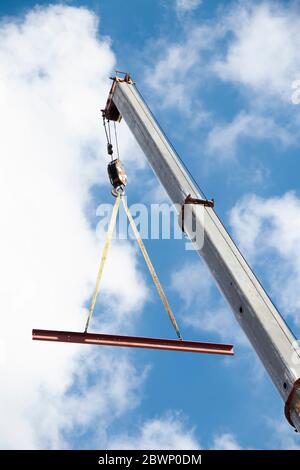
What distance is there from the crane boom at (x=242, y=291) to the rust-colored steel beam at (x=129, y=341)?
8.66 feet

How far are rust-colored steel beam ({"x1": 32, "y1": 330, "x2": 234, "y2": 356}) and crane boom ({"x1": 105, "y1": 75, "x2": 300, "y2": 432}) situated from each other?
2.64m

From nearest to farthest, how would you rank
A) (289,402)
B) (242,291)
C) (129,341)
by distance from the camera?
(289,402) → (242,291) → (129,341)

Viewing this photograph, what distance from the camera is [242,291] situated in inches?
219

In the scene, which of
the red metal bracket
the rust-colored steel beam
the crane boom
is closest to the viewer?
the red metal bracket

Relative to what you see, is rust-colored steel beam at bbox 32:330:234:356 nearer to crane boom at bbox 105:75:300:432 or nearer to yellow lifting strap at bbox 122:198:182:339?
yellow lifting strap at bbox 122:198:182:339

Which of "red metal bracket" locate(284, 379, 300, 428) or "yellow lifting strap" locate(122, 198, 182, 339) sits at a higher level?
"yellow lifting strap" locate(122, 198, 182, 339)

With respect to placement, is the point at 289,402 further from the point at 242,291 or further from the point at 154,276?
the point at 154,276

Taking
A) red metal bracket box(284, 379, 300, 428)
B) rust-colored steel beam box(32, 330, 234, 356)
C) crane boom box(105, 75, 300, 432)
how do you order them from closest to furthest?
red metal bracket box(284, 379, 300, 428) < crane boom box(105, 75, 300, 432) < rust-colored steel beam box(32, 330, 234, 356)

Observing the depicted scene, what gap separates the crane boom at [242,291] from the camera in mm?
4816

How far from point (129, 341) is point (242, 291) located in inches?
145

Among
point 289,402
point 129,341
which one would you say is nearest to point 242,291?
point 289,402

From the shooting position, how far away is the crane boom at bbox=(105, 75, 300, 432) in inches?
190

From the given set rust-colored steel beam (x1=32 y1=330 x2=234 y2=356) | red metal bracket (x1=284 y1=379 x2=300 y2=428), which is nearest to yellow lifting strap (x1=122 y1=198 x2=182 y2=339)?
rust-colored steel beam (x1=32 y1=330 x2=234 y2=356)

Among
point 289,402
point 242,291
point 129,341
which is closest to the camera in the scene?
point 289,402
